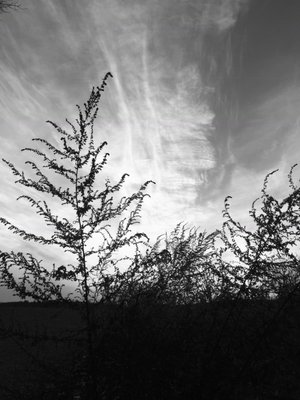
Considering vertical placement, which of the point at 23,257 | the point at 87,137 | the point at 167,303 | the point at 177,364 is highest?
the point at 87,137

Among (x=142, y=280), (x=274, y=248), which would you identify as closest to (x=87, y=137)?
(x=142, y=280)

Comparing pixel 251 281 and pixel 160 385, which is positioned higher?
pixel 251 281

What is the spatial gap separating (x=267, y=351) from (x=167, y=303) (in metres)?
1.89

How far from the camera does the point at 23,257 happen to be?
4.61m

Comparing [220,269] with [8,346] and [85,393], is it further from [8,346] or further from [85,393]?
[8,346]

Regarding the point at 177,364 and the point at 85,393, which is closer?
the point at 85,393

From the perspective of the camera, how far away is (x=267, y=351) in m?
5.23

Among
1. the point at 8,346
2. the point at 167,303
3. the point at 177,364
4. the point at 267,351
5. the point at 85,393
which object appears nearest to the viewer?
the point at 85,393

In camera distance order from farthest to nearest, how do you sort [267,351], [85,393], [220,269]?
1. [220,269]
2. [267,351]
3. [85,393]

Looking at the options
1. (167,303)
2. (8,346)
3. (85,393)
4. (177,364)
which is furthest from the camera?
(8,346)

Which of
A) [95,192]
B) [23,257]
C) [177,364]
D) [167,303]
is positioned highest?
[95,192]

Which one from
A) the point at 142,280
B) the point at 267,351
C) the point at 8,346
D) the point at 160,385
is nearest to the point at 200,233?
the point at 142,280

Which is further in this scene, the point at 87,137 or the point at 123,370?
the point at 87,137

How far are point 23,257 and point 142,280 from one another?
197cm
